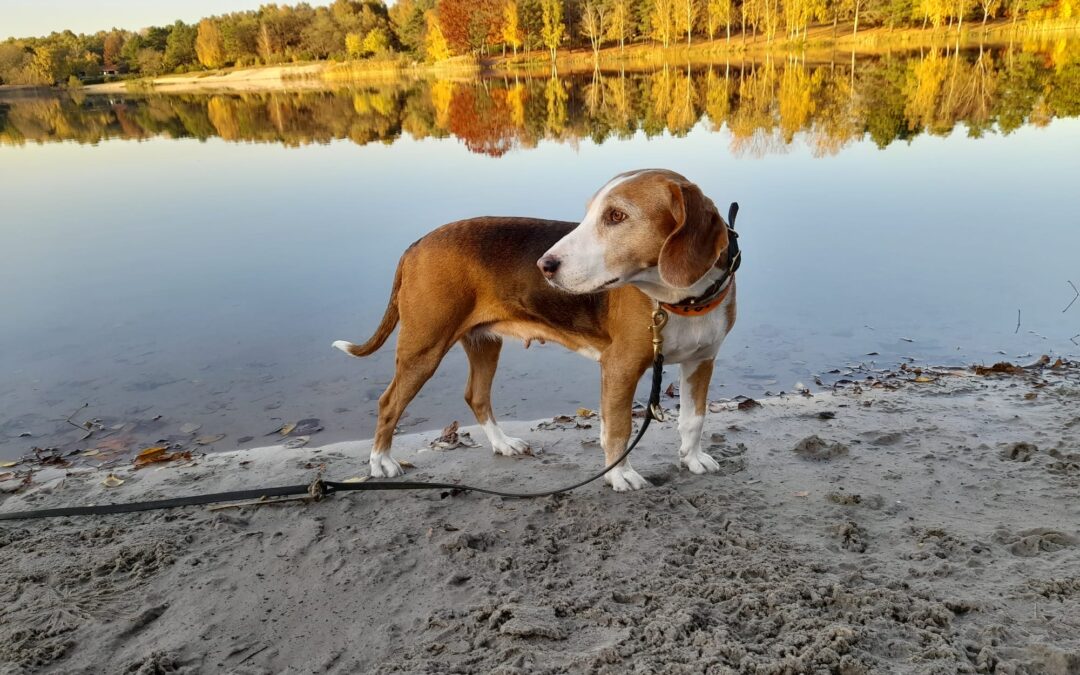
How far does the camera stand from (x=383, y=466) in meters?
4.71

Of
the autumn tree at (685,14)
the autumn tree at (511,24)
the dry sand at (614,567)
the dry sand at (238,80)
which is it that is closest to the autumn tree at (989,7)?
the autumn tree at (685,14)

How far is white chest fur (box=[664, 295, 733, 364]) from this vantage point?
3854 millimetres

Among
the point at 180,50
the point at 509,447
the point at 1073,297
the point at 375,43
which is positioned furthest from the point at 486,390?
the point at 180,50

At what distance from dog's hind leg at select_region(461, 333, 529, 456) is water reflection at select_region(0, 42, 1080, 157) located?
13276 mm

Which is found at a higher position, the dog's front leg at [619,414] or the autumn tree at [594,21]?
the autumn tree at [594,21]

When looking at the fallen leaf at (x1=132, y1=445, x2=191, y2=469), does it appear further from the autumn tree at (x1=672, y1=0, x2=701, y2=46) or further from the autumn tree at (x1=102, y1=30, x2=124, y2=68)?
the autumn tree at (x1=102, y1=30, x2=124, y2=68)

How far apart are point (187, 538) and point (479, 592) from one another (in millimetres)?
1818

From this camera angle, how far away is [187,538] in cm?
368

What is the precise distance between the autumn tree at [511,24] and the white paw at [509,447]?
73.5 meters

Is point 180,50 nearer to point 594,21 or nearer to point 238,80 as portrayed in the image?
point 238,80

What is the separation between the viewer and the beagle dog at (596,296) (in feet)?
11.2

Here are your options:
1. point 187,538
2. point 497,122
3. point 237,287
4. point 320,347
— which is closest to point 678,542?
point 187,538

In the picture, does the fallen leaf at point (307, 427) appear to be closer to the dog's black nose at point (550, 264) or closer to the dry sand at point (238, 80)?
the dog's black nose at point (550, 264)

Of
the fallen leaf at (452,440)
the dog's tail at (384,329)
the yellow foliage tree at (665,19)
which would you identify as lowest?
the fallen leaf at (452,440)
